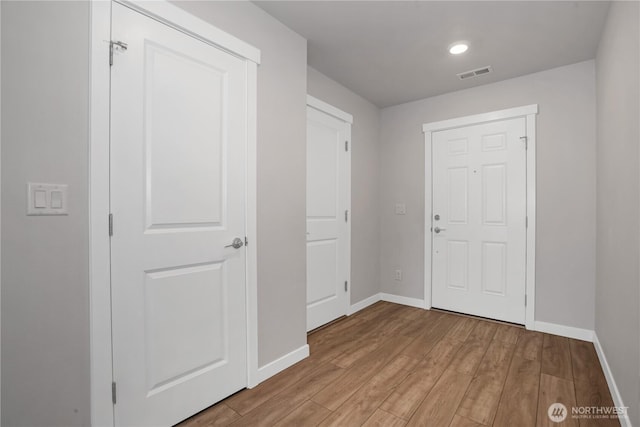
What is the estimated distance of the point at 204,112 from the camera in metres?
1.78

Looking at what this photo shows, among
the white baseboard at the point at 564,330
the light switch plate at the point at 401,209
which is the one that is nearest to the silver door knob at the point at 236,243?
the light switch plate at the point at 401,209

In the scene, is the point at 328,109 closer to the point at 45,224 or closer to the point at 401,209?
the point at 401,209

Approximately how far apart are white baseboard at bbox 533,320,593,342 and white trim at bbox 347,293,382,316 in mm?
1665

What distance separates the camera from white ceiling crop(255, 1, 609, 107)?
2.06 m

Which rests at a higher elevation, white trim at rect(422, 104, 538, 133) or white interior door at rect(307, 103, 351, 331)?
white trim at rect(422, 104, 538, 133)

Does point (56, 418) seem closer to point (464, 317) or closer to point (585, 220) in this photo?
point (464, 317)

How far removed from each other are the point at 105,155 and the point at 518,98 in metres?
3.50

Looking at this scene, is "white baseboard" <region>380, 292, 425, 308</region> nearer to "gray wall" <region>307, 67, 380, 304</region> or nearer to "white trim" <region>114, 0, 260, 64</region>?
"gray wall" <region>307, 67, 380, 304</region>

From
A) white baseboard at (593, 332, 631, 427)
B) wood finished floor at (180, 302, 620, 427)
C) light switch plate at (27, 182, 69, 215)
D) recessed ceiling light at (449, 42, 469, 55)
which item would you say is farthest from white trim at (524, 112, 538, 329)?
light switch plate at (27, 182, 69, 215)

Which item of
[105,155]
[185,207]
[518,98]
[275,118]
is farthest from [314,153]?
[518,98]

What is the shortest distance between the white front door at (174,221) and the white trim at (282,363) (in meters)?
0.13

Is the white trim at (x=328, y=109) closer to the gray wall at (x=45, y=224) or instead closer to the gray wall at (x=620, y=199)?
the gray wall at (x=45, y=224)

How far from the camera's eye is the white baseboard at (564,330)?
8.99ft

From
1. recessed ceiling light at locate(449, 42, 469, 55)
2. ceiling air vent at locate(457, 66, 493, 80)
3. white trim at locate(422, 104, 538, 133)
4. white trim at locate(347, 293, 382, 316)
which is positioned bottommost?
white trim at locate(347, 293, 382, 316)
